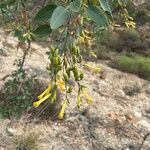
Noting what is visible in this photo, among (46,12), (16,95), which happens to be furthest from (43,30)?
(16,95)

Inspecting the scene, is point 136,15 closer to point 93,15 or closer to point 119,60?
point 119,60

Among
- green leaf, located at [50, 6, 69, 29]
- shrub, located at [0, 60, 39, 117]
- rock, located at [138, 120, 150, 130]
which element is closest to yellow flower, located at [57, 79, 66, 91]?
green leaf, located at [50, 6, 69, 29]

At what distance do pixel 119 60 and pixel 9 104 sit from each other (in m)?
Result: 1.95

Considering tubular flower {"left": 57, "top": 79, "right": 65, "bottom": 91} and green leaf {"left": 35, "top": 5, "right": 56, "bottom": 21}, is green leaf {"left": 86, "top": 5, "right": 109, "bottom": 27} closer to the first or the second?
green leaf {"left": 35, "top": 5, "right": 56, "bottom": 21}

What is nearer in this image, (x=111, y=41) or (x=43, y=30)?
(x=43, y=30)

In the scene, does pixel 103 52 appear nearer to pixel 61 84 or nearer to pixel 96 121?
pixel 96 121

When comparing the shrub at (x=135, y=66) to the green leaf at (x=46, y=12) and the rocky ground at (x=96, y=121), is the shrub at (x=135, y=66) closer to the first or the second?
the rocky ground at (x=96, y=121)

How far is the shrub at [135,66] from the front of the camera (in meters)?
5.27

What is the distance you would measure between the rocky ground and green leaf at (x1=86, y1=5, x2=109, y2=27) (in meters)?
2.33

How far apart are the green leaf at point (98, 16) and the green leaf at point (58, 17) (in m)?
0.05

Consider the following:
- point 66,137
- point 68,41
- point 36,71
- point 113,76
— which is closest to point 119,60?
point 113,76

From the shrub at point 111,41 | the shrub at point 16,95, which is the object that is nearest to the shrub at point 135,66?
the shrub at point 111,41

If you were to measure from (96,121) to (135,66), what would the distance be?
152cm

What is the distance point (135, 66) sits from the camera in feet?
17.5
